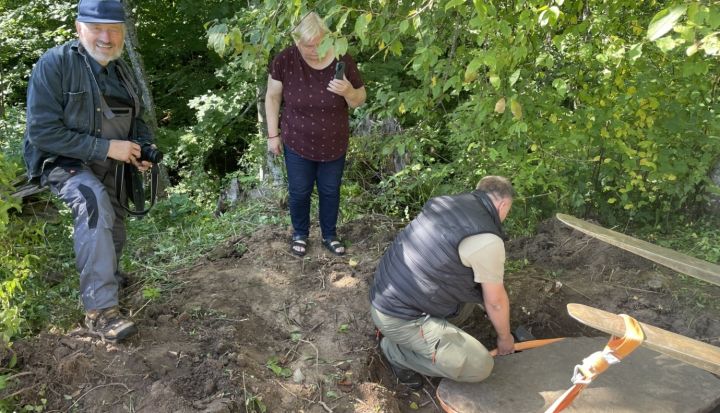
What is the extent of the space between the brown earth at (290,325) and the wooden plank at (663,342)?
1412 mm

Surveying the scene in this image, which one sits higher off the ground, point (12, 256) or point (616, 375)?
point (12, 256)

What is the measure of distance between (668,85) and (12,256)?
15.9 ft

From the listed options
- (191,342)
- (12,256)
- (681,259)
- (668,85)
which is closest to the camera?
(681,259)

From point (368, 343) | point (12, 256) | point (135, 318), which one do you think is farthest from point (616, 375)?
point (12, 256)

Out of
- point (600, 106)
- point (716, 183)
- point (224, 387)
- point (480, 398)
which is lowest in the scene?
point (480, 398)

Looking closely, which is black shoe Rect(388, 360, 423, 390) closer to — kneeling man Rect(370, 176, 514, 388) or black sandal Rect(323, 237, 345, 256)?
kneeling man Rect(370, 176, 514, 388)

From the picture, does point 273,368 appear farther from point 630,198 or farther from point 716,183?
point 716,183

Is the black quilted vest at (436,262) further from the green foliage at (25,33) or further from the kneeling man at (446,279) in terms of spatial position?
the green foliage at (25,33)

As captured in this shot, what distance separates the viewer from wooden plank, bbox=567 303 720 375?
73.3 inches

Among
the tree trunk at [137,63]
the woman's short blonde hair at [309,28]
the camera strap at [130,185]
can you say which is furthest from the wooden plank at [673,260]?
the tree trunk at [137,63]

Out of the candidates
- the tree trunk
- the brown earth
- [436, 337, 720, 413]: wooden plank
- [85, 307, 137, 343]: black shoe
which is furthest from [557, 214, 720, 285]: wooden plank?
the tree trunk

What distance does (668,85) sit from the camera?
13.9 ft

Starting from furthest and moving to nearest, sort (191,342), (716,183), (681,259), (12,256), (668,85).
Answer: (716,183) → (668,85) → (12,256) → (191,342) → (681,259)

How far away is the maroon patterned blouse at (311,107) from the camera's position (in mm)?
3617
